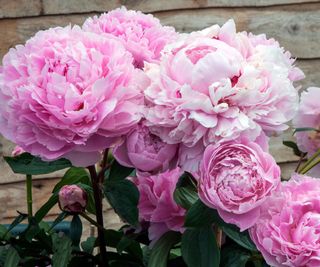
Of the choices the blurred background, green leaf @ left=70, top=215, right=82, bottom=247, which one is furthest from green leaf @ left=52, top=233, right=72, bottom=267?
the blurred background

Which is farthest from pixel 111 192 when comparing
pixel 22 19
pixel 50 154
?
pixel 22 19

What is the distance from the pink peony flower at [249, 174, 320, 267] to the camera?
619mm

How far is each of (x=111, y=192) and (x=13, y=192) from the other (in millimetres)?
1386

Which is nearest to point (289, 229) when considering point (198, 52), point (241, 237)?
point (241, 237)

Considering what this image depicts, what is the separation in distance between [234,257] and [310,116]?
7.3 inches

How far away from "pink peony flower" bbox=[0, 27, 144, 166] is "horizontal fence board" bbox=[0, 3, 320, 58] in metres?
1.35

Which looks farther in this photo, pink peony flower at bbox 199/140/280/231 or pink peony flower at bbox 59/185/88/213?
pink peony flower at bbox 59/185/88/213

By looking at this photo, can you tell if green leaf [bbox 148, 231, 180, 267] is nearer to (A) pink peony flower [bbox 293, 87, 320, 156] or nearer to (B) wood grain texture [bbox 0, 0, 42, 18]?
(A) pink peony flower [bbox 293, 87, 320, 156]

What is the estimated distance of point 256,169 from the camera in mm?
596

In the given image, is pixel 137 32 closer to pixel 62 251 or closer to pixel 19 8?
pixel 62 251

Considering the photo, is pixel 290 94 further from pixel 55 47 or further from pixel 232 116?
pixel 55 47

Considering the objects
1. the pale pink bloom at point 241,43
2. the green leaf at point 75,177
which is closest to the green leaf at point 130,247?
the green leaf at point 75,177

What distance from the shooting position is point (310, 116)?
797 millimetres

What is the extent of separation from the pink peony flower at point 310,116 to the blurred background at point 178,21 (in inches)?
47.9
